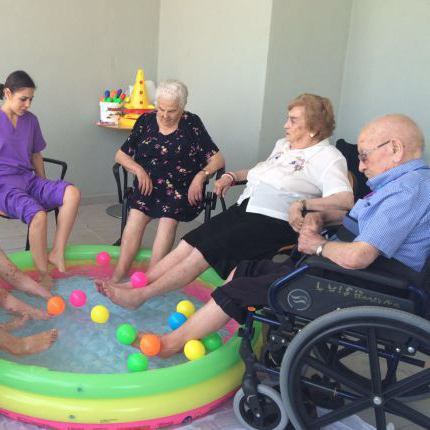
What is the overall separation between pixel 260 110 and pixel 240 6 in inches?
30.9

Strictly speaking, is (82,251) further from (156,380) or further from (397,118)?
(397,118)

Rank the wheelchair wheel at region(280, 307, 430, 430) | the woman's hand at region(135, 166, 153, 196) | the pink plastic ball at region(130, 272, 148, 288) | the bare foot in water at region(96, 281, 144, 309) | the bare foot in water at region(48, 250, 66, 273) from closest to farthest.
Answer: the wheelchair wheel at region(280, 307, 430, 430)
the bare foot in water at region(96, 281, 144, 309)
the pink plastic ball at region(130, 272, 148, 288)
the bare foot in water at region(48, 250, 66, 273)
the woman's hand at region(135, 166, 153, 196)

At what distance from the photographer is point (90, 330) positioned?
7.77 ft

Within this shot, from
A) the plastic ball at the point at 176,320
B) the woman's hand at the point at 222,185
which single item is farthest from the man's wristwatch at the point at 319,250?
the woman's hand at the point at 222,185

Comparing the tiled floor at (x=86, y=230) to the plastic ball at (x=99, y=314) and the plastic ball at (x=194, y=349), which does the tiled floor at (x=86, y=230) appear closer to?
the plastic ball at (x=99, y=314)

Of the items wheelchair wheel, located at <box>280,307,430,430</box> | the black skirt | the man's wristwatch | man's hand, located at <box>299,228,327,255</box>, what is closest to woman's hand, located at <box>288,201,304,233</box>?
the black skirt

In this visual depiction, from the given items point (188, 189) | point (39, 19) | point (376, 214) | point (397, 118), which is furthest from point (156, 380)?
point (39, 19)

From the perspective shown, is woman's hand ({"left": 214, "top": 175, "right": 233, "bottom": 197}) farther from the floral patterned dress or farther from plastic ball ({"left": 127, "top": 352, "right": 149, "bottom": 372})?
plastic ball ({"left": 127, "top": 352, "right": 149, "bottom": 372})

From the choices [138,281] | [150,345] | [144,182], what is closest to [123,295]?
[138,281]

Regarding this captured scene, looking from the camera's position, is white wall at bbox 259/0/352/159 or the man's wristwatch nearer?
the man's wristwatch

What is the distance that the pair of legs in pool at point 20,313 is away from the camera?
6.64 feet

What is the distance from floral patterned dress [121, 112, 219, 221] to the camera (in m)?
2.95

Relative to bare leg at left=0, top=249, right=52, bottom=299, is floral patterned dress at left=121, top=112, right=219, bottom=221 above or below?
above

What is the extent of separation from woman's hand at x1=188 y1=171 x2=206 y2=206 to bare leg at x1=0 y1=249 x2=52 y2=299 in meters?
0.93
